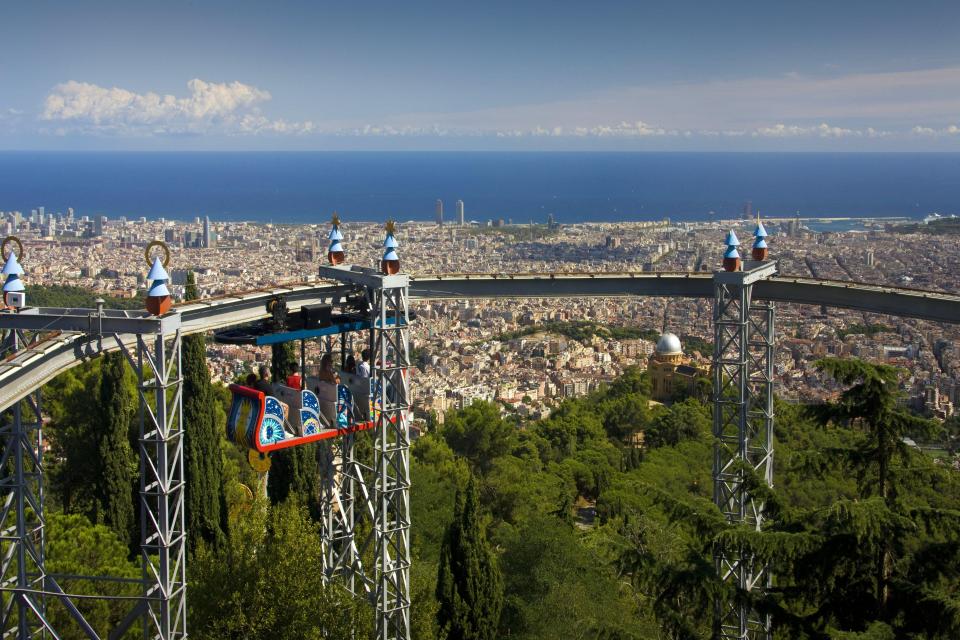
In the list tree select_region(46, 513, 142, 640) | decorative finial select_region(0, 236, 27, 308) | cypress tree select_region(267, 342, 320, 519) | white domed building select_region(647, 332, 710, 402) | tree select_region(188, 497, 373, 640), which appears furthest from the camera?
→ white domed building select_region(647, 332, 710, 402)

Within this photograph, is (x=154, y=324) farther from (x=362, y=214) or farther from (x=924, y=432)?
(x=362, y=214)

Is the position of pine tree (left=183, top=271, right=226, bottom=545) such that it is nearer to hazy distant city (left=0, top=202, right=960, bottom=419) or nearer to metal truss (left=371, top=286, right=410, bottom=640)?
metal truss (left=371, top=286, right=410, bottom=640)

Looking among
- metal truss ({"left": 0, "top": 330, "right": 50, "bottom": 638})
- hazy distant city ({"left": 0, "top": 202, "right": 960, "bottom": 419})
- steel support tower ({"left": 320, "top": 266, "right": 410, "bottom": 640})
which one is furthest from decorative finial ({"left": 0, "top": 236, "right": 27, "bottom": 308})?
hazy distant city ({"left": 0, "top": 202, "right": 960, "bottom": 419})

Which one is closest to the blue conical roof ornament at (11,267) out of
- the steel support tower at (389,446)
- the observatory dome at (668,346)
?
the steel support tower at (389,446)

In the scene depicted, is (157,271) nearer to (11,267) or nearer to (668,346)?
(11,267)

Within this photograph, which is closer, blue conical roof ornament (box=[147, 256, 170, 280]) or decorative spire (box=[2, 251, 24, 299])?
blue conical roof ornament (box=[147, 256, 170, 280])

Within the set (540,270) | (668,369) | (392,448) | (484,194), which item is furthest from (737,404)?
(484,194)
